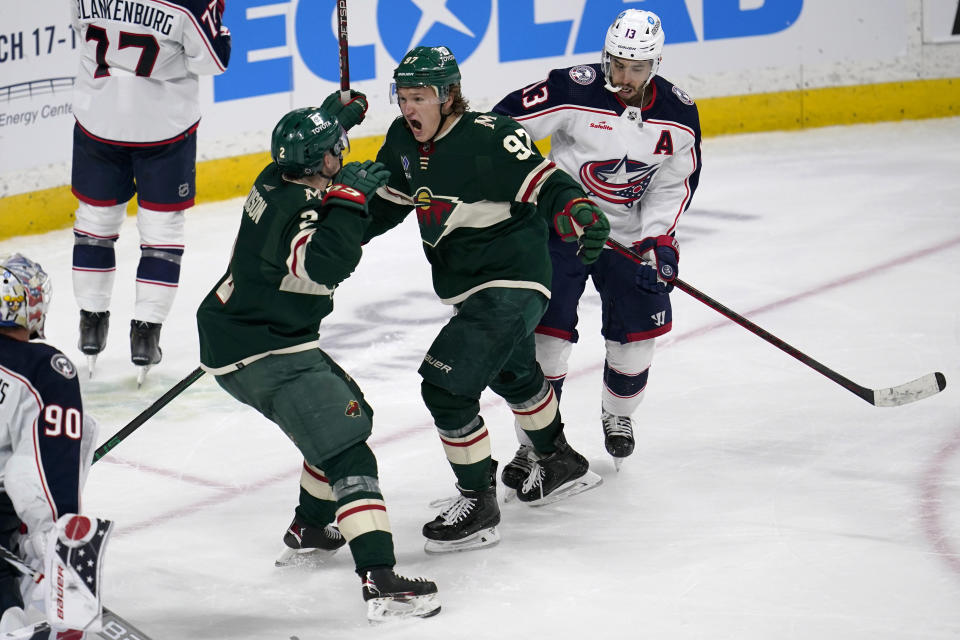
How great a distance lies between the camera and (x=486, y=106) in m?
7.64

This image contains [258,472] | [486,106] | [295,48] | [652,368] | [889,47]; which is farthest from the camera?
[889,47]

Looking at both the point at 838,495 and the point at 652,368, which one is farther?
the point at 652,368

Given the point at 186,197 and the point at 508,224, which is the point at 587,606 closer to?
the point at 508,224

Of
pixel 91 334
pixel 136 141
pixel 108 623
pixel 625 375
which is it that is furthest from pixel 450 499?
pixel 136 141

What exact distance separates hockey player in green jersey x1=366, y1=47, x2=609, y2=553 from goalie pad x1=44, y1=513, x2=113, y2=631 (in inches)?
45.0

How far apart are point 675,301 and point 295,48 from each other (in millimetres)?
2500

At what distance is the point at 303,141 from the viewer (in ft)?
10.2

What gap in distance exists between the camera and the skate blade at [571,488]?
3924 mm

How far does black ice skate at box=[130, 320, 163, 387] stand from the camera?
4.99 m

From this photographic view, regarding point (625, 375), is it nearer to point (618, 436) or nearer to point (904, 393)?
point (618, 436)

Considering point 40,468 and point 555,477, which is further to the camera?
point 555,477

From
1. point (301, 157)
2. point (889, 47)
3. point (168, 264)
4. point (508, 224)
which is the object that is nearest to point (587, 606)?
point (508, 224)

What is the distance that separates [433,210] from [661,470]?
1112 mm

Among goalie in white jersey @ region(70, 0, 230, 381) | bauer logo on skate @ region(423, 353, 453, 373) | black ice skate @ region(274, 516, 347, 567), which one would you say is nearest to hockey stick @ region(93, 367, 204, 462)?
black ice skate @ region(274, 516, 347, 567)
